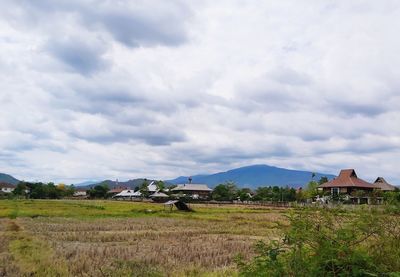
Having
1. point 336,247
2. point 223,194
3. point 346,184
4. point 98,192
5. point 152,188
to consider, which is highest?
point 152,188

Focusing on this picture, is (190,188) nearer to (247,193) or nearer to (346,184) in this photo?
(247,193)

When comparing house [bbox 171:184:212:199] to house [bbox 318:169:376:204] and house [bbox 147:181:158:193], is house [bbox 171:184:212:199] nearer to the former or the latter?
house [bbox 147:181:158:193]

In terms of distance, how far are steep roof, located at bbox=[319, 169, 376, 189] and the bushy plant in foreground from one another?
269 feet

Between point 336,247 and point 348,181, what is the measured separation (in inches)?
3347

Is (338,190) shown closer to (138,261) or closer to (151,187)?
(138,261)

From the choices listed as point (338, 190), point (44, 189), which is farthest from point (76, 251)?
point (44, 189)

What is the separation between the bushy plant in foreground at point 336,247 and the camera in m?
5.84

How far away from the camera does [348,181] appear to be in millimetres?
85875

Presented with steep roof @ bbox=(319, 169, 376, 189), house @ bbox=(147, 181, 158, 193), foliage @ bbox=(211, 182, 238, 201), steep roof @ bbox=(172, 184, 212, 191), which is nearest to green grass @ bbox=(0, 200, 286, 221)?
steep roof @ bbox=(319, 169, 376, 189)

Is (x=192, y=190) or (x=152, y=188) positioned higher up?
(x=152, y=188)

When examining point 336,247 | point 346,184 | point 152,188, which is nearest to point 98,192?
point 152,188

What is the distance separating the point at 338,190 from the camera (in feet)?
278

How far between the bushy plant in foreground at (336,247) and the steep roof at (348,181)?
82.1m

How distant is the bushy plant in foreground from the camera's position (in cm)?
584
